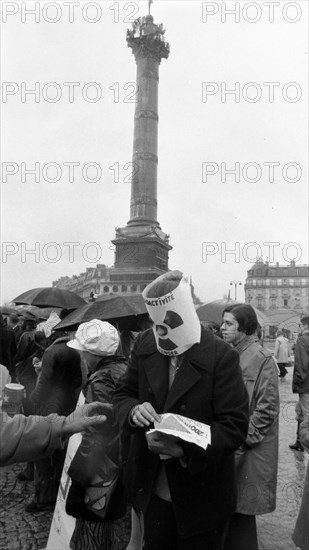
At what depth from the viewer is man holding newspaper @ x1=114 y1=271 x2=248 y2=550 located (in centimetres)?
199

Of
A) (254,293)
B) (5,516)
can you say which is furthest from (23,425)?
(254,293)

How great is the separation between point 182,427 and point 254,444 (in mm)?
1100

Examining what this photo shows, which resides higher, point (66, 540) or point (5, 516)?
point (66, 540)

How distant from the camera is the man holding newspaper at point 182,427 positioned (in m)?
1.99

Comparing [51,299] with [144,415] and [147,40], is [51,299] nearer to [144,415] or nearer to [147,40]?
[144,415]

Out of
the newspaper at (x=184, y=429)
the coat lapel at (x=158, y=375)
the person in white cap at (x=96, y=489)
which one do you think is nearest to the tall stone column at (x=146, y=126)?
the person in white cap at (x=96, y=489)

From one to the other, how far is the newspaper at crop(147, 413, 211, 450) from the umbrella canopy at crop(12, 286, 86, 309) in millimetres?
5999

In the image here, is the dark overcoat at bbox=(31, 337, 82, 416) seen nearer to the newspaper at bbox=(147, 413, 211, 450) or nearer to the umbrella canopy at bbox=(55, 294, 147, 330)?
the umbrella canopy at bbox=(55, 294, 147, 330)

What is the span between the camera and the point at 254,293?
9894cm

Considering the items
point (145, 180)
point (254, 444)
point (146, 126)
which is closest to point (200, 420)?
point (254, 444)

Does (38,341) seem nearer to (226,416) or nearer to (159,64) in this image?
(226,416)

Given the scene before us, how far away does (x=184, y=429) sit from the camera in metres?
1.91

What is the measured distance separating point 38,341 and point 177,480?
13.6ft

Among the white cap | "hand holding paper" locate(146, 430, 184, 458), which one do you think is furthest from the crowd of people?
the white cap
